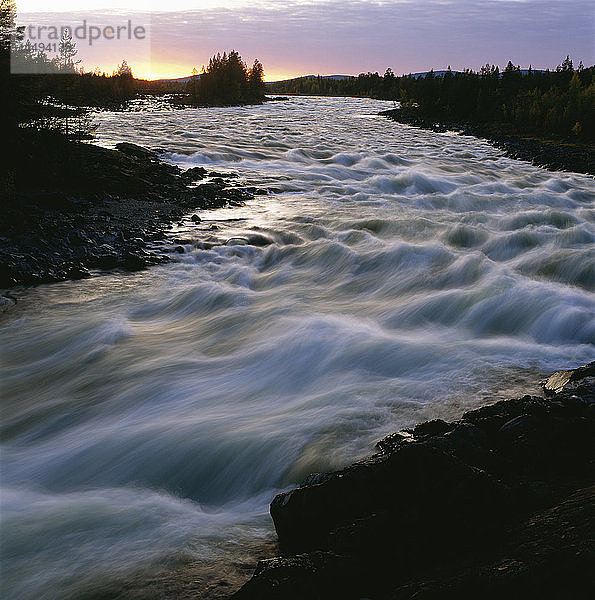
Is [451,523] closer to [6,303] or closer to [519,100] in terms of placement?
[6,303]

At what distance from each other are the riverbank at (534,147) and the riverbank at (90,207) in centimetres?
1300

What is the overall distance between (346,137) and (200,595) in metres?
27.6

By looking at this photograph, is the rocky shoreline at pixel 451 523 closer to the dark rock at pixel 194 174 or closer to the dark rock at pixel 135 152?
the dark rock at pixel 194 174

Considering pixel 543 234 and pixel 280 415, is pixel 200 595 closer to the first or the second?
pixel 280 415

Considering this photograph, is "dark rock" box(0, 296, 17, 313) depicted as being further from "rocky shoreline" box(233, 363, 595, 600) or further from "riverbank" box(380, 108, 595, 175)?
"riverbank" box(380, 108, 595, 175)

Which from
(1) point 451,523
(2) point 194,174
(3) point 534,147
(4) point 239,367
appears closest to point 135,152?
(2) point 194,174

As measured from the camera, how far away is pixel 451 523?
2828 mm

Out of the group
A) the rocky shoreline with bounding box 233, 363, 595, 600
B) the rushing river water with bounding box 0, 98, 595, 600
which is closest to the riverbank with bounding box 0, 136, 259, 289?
the rushing river water with bounding box 0, 98, 595, 600

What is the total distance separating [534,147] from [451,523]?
27.2 metres

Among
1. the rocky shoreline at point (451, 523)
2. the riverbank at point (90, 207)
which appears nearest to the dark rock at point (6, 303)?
the riverbank at point (90, 207)

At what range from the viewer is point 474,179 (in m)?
17.7

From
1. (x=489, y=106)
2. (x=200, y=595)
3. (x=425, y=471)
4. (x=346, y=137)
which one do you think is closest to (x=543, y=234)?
(x=425, y=471)

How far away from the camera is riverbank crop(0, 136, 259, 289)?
28.7 feet

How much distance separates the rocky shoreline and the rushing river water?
661 millimetres
